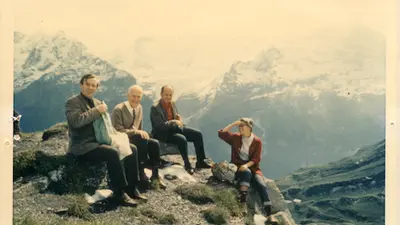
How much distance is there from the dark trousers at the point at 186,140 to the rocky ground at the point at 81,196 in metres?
0.25

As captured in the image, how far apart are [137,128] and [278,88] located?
7.20 ft

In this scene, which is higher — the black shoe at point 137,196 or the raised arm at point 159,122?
the raised arm at point 159,122

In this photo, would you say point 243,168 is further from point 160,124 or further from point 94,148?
point 94,148

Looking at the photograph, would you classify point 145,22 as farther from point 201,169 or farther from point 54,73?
point 201,169

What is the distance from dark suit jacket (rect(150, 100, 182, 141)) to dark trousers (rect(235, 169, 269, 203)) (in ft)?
3.63

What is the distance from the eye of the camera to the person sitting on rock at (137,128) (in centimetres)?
825

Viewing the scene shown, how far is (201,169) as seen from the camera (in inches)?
342

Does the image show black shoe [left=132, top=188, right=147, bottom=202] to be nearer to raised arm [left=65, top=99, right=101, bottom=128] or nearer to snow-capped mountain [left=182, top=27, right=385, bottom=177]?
raised arm [left=65, top=99, right=101, bottom=128]

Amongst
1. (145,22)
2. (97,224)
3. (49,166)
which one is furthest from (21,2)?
(97,224)

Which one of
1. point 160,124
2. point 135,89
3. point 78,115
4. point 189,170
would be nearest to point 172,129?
point 160,124

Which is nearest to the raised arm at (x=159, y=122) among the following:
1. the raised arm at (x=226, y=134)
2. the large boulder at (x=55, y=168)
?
the raised arm at (x=226, y=134)

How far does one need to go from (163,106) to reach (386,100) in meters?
3.34

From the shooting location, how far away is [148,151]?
8.34m

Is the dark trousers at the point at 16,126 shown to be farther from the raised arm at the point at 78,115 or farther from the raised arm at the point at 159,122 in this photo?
the raised arm at the point at 159,122
